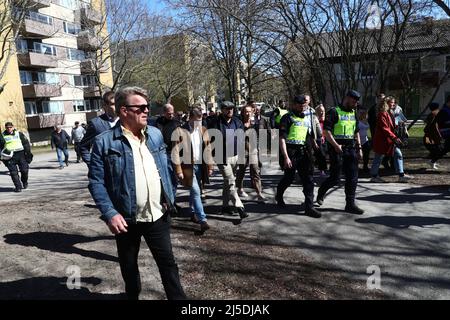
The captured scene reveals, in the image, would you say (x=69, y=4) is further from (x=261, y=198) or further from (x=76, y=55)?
(x=261, y=198)

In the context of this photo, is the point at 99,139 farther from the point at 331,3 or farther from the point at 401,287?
the point at 331,3

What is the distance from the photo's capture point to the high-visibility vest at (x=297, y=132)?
582 cm

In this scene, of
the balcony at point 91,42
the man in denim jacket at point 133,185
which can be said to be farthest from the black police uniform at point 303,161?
the balcony at point 91,42

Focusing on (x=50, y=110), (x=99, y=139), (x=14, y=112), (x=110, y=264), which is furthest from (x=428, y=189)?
(x=50, y=110)

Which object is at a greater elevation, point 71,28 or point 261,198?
point 71,28

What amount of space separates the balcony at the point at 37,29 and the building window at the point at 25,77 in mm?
3459

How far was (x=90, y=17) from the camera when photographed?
3059cm

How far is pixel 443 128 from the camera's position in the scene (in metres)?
7.75

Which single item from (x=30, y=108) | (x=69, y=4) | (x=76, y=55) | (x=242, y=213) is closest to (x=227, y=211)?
(x=242, y=213)

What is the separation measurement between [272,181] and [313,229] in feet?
11.6

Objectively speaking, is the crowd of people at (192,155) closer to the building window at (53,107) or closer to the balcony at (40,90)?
the balcony at (40,90)

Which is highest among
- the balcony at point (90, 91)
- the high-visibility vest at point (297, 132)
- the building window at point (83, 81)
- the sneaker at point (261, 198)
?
the building window at point (83, 81)

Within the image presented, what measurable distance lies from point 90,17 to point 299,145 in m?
30.0

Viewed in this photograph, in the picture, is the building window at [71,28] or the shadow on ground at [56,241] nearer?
the shadow on ground at [56,241]
